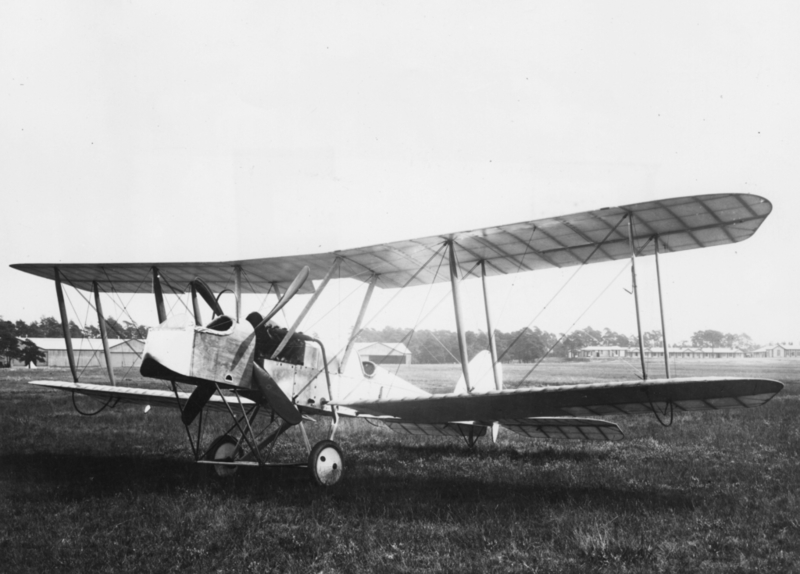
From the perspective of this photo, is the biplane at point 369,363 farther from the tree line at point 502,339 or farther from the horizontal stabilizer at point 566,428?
the tree line at point 502,339

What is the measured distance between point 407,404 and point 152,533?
3.42m

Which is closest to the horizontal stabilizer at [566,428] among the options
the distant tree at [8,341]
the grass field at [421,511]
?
the grass field at [421,511]

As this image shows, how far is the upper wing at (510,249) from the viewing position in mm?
6668

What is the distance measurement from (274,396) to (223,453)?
217 cm

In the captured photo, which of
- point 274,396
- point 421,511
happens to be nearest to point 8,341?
point 274,396

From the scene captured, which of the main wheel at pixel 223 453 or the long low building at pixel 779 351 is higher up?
the main wheel at pixel 223 453

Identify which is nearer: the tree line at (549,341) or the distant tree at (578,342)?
the tree line at (549,341)

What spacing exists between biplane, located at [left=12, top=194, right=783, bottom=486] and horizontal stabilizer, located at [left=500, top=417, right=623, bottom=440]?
28 millimetres

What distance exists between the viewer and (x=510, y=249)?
8680 mm

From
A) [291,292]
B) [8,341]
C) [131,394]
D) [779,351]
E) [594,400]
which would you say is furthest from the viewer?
[779,351]

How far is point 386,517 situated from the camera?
18.8ft

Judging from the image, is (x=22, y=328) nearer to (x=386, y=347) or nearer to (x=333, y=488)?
(x=386, y=347)

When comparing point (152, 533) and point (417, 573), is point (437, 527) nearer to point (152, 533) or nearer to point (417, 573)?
point (417, 573)

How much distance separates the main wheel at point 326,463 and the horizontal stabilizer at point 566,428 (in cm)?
298
